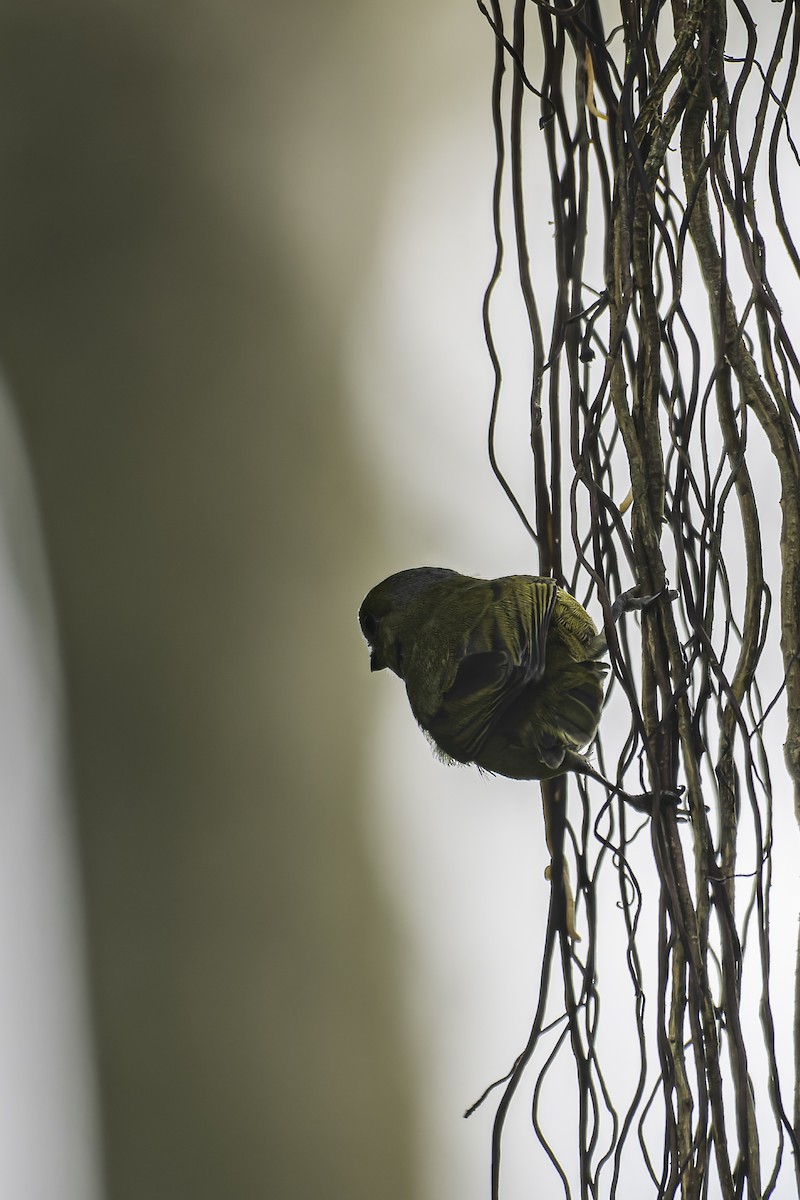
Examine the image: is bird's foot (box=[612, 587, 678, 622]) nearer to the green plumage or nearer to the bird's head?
the green plumage

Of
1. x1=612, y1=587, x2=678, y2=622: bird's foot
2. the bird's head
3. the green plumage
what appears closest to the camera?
x1=612, y1=587, x2=678, y2=622: bird's foot

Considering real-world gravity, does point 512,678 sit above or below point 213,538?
below

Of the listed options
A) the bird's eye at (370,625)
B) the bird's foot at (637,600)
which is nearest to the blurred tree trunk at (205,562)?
the bird's eye at (370,625)

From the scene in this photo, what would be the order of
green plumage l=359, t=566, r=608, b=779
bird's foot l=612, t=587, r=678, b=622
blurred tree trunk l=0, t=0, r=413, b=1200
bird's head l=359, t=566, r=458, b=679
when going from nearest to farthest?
bird's foot l=612, t=587, r=678, b=622, green plumage l=359, t=566, r=608, b=779, bird's head l=359, t=566, r=458, b=679, blurred tree trunk l=0, t=0, r=413, b=1200

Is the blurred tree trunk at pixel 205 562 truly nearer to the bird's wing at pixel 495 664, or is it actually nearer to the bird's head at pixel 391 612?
the bird's head at pixel 391 612

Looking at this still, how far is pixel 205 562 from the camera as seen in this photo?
129 cm

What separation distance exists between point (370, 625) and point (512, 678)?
0.61ft

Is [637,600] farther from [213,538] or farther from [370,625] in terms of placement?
[213,538]

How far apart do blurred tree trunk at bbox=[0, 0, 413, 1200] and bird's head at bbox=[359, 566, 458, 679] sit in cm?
56

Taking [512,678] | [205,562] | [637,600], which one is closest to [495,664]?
[512,678]

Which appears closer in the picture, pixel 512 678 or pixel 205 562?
pixel 512 678

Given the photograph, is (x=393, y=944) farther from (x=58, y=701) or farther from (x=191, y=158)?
(x=191, y=158)

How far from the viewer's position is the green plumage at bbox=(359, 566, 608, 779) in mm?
611

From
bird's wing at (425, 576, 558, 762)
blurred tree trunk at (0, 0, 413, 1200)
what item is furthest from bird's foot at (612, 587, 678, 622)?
blurred tree trunk at (0, 0, 413, 1200)
